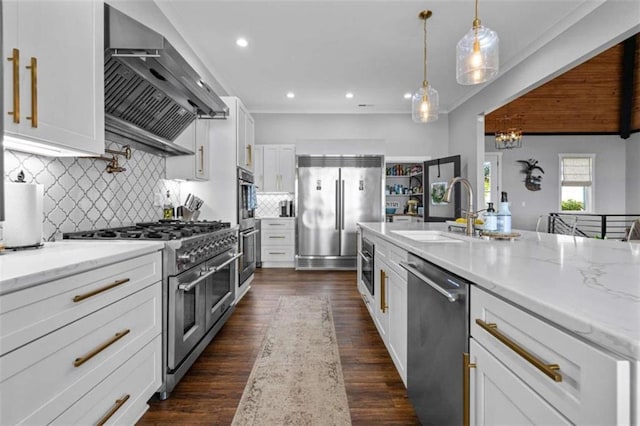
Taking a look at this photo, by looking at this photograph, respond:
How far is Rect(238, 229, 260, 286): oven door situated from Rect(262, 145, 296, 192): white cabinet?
6.64 feet

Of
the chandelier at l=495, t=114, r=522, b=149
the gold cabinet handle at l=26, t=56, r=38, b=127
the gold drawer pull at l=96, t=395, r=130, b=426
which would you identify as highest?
the chandelier at l=495, t=114, r=522, b=149

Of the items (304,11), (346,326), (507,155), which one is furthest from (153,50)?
(507,155)

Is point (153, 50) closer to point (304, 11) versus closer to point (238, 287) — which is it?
point (304, 11)

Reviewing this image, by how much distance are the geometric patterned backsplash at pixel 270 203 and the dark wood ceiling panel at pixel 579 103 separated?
199 inches

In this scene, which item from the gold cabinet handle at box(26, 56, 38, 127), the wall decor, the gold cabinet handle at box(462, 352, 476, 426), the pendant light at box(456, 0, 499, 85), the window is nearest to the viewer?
the gold cabinet handle at box(462, 352, 476, 426)

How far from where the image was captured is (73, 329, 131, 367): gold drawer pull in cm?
122

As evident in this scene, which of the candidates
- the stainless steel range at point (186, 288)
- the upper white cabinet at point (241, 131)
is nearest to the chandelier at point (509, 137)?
the upper white cabinet at point (241, 131)

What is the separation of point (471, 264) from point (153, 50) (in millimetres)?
2005

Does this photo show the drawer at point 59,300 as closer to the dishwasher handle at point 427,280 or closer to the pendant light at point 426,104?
Result: the dishwasher handle at point 427,280

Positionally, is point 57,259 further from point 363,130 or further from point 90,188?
point 363,130

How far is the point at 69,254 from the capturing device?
55.0 inches

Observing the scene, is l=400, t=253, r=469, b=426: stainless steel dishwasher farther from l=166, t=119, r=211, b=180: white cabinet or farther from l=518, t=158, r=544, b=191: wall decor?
l=518, t=158, r=544, b=191: wall decor

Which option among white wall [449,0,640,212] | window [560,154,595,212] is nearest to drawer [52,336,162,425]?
white wall [449,0,640,212]

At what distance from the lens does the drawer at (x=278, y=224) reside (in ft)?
19.9
